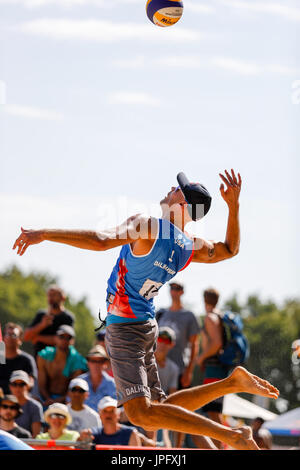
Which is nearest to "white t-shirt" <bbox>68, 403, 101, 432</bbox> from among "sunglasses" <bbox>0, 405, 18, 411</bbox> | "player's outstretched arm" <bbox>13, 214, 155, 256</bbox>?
"sunglasses" <bbox>0, 405, 18, 411</bbox>

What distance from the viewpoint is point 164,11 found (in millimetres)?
7594

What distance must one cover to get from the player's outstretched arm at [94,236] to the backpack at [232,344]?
417cm

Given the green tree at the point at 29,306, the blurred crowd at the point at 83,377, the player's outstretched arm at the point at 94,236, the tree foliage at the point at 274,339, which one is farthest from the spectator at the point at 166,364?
the green tree at the point at 29,306

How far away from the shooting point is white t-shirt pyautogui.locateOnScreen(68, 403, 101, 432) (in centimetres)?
927

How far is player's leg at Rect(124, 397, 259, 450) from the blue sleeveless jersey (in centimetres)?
66

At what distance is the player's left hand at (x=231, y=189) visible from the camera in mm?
6902

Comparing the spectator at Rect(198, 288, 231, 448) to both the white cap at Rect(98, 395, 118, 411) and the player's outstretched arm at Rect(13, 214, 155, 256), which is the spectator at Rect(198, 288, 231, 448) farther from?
the player's outstretched arm at Rect(13, 214, 155, 256)

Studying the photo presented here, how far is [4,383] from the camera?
10234 mm

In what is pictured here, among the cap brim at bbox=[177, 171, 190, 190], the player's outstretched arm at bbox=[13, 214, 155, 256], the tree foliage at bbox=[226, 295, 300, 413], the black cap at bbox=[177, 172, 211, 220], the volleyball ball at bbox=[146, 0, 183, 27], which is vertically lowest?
the tree foliage at bbox=[226, 295, 300, 413]

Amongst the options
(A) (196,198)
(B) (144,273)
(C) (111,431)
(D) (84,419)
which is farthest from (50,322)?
(A) (196,198)

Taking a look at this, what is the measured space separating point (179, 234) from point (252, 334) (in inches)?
3013

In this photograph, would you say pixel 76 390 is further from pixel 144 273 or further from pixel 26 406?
pixel 144 273

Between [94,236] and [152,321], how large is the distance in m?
1.14
